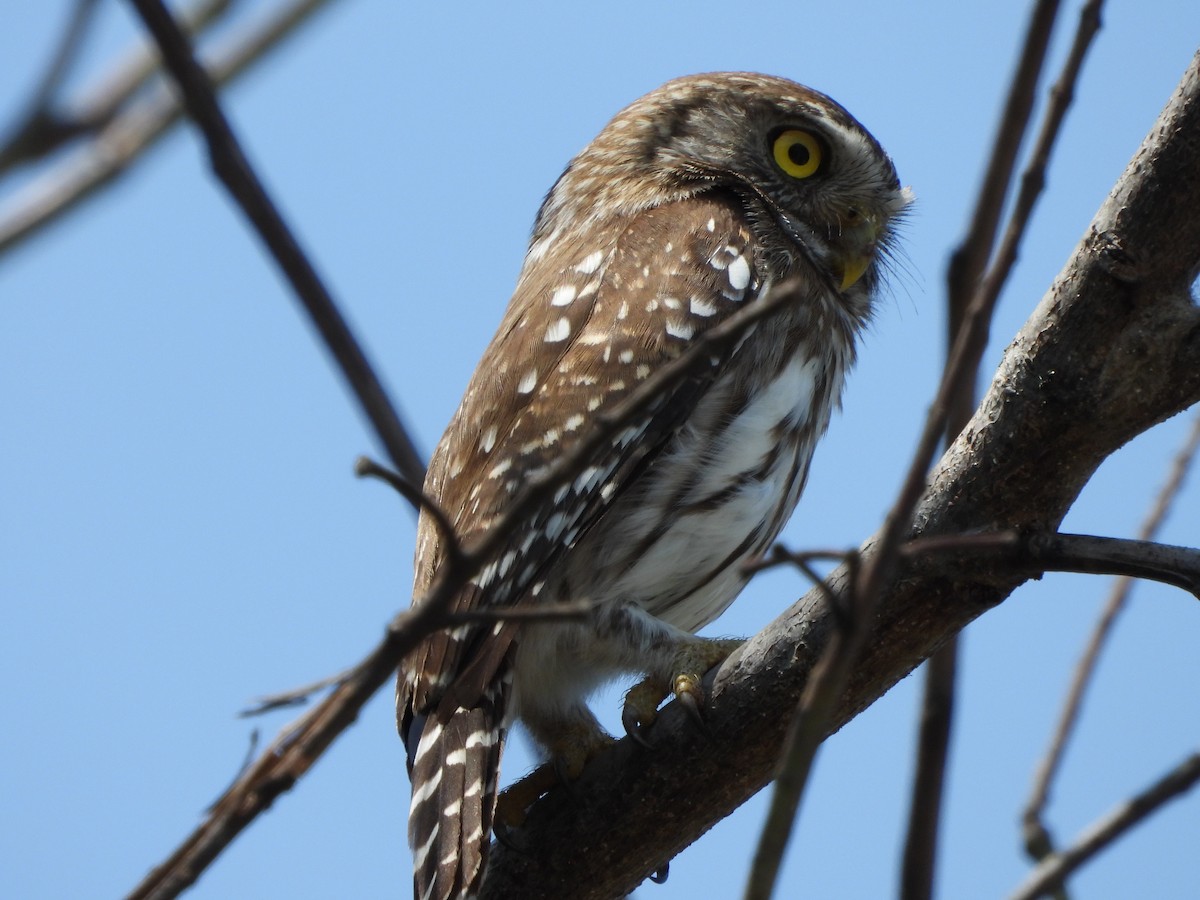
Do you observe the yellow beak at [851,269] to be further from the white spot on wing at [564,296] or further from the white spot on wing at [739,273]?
the white spot on wing at [564,296]

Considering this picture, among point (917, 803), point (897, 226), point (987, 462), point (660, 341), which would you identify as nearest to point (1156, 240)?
point (987, 462)

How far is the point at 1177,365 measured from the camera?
2.70 m

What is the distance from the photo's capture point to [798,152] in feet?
16.5

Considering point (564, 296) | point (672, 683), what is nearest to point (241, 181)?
point (672, 683)

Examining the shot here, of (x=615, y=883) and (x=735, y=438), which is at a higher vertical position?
(x=735, y=438)

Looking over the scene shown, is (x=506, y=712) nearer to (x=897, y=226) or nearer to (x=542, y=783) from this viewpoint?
(x=542, y=783)

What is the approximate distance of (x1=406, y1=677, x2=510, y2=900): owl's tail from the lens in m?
3.11

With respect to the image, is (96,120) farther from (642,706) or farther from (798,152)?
(798,152)

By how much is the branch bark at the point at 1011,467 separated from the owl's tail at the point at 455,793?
23 cm

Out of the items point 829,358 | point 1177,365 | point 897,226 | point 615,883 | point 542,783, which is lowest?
point 1177,365

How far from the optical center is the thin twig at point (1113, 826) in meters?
1.98

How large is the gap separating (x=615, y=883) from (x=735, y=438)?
1.28 m

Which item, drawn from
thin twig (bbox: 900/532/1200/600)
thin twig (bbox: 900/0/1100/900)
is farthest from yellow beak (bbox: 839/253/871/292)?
thin twig (bbox: 900/0/1100/900)

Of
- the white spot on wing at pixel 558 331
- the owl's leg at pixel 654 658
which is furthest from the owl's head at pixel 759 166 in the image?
the owl's leg at pixel 654 658
